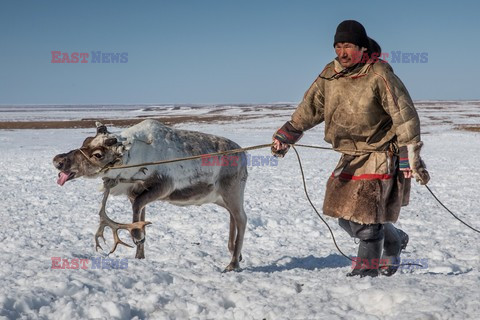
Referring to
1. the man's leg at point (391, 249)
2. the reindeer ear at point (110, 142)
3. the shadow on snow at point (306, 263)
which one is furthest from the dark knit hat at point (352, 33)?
the shadow on snow at point (306, 263)

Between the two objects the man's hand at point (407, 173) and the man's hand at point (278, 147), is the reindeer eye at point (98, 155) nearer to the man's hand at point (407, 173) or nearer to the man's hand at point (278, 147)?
the man's hand at point (278, 147)

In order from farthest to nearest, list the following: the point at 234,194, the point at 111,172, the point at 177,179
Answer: the point at 234,194 → the point at 177,179 → the point at 111,172

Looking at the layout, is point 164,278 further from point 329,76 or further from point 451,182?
point 451,182

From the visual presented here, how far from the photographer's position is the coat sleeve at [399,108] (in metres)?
4.05

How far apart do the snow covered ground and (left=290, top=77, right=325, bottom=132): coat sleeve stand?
1417 mm

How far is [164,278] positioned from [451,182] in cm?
939

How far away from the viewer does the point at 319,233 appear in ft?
24.1

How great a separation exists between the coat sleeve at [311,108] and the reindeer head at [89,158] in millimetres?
1754

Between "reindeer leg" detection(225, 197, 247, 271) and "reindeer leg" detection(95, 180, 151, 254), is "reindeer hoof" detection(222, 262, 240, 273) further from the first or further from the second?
"reindeer leg" detection(95, 180, 151, 254)

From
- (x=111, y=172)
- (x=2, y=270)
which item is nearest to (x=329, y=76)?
(x=111, y=172)

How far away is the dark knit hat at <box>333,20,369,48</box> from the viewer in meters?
4.11

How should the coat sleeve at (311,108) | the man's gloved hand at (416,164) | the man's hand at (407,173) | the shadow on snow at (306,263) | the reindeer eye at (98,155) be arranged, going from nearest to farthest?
the man's gloved hand at (416,164), the man's hand at (407,173), the coat sleeve at (311,108), the reindeer eye at (98,155), the shadow on snow at (306,263)

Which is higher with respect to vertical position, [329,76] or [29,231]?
[329,76]

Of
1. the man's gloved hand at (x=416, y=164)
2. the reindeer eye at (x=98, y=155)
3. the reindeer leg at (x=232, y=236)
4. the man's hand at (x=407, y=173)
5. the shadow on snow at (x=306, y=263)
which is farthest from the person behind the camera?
the reindeer leg at (x=232, y=236)
